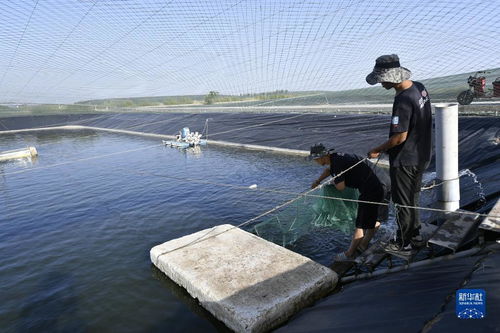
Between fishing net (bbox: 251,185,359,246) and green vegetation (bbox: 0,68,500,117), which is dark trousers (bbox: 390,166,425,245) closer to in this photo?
fishing net (bbox: 251,185,359,246)

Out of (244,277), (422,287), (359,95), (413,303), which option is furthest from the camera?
(359,95)

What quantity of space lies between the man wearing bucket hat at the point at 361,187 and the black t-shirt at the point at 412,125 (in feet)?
3.17

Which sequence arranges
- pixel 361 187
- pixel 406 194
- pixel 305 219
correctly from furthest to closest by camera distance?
pixel 305 219
pixel 361 187
pixel 406 194

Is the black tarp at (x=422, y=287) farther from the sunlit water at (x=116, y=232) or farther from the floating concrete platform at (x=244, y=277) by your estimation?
the sunlit water at (x=116, y=232)

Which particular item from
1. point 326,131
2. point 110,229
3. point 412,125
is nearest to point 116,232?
point 110,229

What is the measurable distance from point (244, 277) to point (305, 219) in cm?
241

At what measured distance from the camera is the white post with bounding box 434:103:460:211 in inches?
180

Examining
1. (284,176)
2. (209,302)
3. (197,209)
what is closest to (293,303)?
(209,302)

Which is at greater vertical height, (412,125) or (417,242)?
(412,125)

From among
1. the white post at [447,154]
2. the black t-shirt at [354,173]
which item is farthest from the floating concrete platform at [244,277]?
the white post at [447,154]

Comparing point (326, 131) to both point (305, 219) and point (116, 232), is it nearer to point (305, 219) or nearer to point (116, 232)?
point (305, 219)

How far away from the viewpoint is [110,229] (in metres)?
7.89

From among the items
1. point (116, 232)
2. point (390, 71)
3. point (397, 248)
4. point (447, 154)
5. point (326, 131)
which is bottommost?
point (116, 232)

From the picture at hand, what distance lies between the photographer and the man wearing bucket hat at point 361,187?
4910 millimetres
